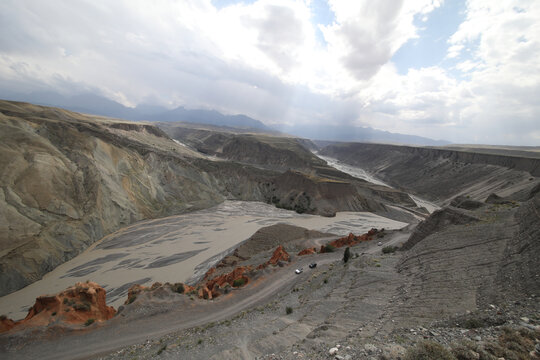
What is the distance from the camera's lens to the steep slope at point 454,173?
70188 millimetres

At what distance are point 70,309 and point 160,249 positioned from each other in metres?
19.3

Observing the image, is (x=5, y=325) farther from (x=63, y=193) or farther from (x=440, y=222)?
(x=440, y=222)

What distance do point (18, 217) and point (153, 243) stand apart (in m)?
15.6

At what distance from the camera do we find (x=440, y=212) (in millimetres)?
23719

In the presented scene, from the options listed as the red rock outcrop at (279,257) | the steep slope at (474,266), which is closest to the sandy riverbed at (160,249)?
the red rock outcrop at (279,257)

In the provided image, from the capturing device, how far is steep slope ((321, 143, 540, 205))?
230 feet

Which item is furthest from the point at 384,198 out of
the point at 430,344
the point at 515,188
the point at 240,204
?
the point at 430,344

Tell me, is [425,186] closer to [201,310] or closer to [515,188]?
[515,188]

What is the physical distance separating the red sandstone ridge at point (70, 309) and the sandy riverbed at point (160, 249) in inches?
211

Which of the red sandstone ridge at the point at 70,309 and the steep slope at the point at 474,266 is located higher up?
the steep slope at the point at 474,266

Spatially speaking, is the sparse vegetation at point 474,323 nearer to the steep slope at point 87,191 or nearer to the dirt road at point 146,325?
the dirt road at point 146,325

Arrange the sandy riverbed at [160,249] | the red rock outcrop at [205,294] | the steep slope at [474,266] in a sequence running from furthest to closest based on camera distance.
→ the sandy riverbed at [160,249]
the red rock outcrop at [205,294]
the steep slope at [474,266]

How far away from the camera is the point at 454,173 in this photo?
9538 cm

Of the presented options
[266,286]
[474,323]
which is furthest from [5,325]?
[474,323]
